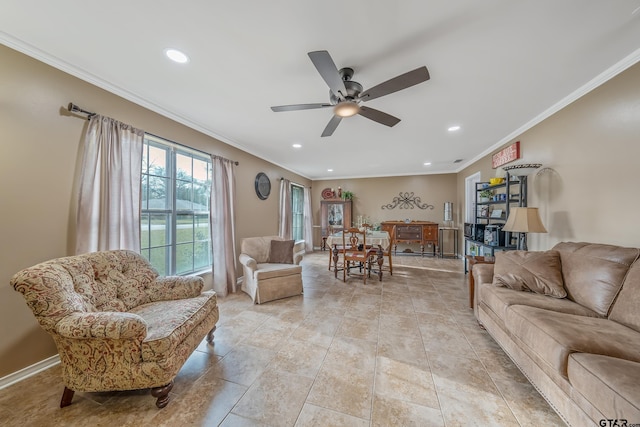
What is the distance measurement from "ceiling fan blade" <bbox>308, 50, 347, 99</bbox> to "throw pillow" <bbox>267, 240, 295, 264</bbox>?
250cm

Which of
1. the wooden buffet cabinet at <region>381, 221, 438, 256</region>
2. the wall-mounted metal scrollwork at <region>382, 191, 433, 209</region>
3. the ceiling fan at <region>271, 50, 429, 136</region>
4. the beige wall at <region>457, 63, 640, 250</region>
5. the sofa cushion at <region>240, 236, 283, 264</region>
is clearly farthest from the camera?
the wall-mounted metal scrollwork at <region>382, 191, 433, 209</region>

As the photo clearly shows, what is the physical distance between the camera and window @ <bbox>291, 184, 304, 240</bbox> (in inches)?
250

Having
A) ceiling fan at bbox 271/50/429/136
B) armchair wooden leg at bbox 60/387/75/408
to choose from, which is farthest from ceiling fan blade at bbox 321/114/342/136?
armchair wooden leg at bbox 60/387/75/408

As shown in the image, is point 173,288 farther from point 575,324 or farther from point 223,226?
point 575,324

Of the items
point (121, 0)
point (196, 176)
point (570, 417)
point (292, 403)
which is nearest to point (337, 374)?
point (292, 403)

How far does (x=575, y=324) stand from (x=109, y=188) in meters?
3.78

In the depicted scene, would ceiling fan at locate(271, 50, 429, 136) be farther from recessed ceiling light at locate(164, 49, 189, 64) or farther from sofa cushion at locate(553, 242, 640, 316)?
sofa cushion at locate(553, 242, 640, 316)

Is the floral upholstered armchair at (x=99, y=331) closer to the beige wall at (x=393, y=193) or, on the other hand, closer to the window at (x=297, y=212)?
the window at (x=297, y=212)

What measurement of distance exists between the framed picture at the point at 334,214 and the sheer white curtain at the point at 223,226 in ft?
12.3

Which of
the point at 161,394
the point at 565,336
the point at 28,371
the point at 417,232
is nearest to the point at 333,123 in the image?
the point at 565,336

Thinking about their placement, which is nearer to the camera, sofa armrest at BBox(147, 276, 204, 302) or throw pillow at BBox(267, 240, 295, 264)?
sofa armrest at BBox(147, 276, 204, 302)

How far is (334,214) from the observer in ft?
23.0

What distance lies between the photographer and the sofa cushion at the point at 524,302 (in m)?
1.67

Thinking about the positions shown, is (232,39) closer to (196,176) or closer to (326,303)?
(196,176)
